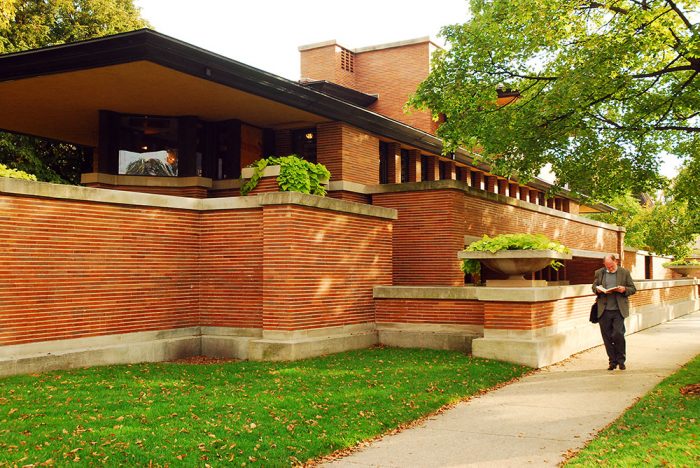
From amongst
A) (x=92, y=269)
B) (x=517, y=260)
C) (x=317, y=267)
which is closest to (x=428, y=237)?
(x=517, y=260)

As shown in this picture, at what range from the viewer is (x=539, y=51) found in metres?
16.8

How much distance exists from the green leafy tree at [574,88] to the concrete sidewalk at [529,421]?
5996mm

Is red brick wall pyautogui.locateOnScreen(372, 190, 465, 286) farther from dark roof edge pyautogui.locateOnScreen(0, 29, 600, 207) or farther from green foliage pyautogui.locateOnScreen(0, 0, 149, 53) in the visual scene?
green foliage pyautogui.locateOnScreen(0, 0, 149, 53)

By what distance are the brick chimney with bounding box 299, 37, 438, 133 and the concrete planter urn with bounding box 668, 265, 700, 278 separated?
62.8 ft

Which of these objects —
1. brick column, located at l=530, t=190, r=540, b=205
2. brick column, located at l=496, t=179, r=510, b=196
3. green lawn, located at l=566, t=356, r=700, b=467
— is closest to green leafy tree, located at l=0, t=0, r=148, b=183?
brick column, located at l=496, t=179, r=510, b=196

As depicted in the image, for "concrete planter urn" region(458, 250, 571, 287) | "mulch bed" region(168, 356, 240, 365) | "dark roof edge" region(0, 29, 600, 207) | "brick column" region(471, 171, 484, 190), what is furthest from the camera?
"brick column" region(471, 171, 484, 190)

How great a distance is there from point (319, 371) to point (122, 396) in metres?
3.24

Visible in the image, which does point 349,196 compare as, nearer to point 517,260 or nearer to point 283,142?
point 283,142

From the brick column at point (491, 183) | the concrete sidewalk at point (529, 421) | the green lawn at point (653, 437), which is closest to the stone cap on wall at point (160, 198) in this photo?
the concrete sidewalk at point (529, 421)

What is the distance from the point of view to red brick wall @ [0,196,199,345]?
10.1 metres

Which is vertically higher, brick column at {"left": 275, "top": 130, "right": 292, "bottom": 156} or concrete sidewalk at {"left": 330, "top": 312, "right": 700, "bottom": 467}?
brick column at {"left": 275, "top": 130, "right": 292, "bottom": 156}

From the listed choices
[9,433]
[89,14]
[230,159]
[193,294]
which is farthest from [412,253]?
[89,14]

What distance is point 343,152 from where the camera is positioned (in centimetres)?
1792

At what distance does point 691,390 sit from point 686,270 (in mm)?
31119
